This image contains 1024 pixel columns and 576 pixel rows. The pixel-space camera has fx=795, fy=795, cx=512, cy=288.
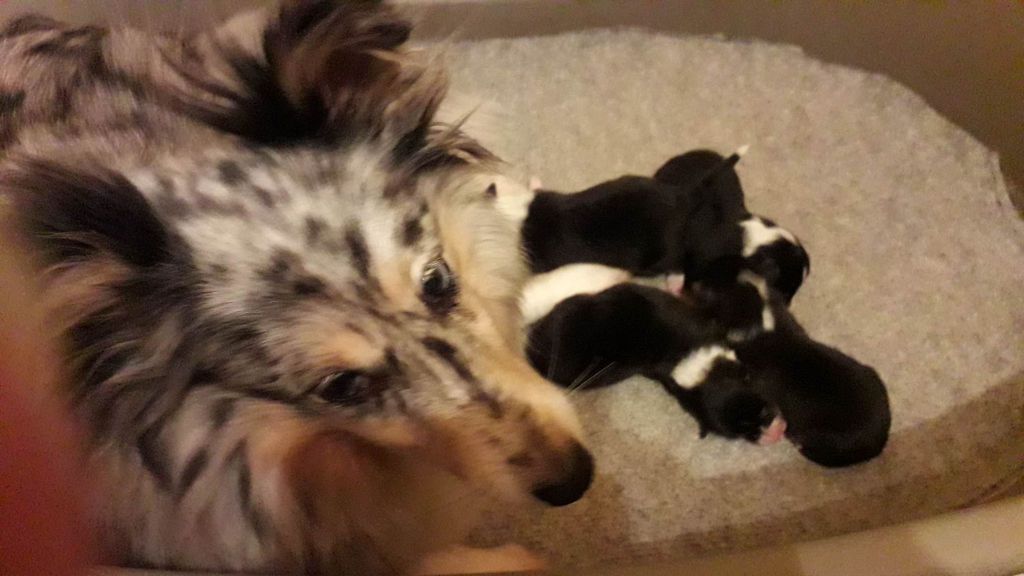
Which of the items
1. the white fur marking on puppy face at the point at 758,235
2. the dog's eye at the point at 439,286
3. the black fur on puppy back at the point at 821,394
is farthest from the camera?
the white fur marking on puppy face at the point at 758,235

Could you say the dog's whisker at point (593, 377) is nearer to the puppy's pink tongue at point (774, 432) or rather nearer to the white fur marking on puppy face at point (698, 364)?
the white fur marking on puppy face at point (698, 364)

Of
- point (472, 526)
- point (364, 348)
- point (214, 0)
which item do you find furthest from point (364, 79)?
point (214, 0)

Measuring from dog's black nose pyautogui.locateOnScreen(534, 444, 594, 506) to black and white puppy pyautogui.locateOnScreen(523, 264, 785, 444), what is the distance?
16.4 inches

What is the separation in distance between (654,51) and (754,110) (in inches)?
15.4

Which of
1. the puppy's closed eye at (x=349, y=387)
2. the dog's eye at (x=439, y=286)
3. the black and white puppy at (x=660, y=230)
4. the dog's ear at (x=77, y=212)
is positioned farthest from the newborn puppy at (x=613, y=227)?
the dog's ear at (x=77, y=212)

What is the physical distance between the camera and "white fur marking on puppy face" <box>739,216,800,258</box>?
6.56 feet

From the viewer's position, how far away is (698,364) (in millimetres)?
1853

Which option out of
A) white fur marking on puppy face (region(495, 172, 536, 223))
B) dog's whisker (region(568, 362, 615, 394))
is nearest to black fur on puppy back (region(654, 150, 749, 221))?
white fur marking on puppy face (region(495, 172, 536, 223))

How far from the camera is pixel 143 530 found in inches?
49.3

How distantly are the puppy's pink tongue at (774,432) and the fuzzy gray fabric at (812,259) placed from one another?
0.05m

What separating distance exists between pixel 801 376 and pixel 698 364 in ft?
0.76

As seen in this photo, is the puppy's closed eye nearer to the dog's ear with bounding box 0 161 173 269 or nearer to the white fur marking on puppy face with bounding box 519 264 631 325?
the dog's ear with bounding box 0 161 173 269

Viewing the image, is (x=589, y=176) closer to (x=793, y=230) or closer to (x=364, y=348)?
(x=793, y=230)

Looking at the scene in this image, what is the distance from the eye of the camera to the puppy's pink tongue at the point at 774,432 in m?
1.85
